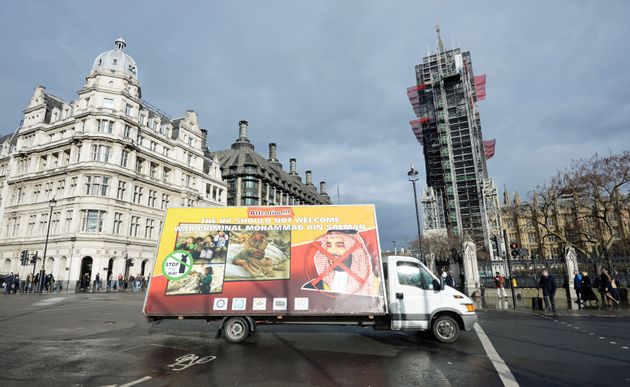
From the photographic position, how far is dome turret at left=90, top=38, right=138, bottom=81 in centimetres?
4138

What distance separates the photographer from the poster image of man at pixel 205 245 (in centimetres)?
921

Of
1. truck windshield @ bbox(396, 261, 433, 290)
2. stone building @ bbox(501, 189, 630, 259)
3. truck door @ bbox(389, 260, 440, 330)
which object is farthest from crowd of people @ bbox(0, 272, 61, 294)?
stone building @ bbox(501, 189, 630, 259)

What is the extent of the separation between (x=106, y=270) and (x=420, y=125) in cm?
7041

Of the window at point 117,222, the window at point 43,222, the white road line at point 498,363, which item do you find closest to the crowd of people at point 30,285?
the window at point 43,222

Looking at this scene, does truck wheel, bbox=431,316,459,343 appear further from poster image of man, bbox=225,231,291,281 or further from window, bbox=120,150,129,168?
window, bbox=120,150,129,168

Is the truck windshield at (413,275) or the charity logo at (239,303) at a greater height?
the truck windshield at (413,275)

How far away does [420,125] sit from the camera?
80438 millimetres

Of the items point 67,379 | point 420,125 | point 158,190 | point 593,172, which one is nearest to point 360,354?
point 67,379

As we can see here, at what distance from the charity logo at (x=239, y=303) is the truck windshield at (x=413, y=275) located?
422 centimetres

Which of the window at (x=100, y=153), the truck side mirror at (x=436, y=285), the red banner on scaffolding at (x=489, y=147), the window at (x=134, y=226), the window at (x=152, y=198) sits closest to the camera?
the truck side mirror at (x=436, y=285)

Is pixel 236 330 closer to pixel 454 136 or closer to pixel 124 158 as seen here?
pixel 124 158

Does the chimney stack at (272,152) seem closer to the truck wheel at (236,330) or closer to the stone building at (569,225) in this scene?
the stone building at (569,225)

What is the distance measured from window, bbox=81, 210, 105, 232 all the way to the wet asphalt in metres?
27.7

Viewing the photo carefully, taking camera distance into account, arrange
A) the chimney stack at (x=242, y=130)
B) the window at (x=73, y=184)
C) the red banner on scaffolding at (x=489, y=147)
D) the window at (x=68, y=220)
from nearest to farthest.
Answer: the window at (x=68, y=220)
the window at (x=73, y=184)
the chimney stack at (x=242, y=130)
the red banner on scaffolding at (x=489, y=147)
